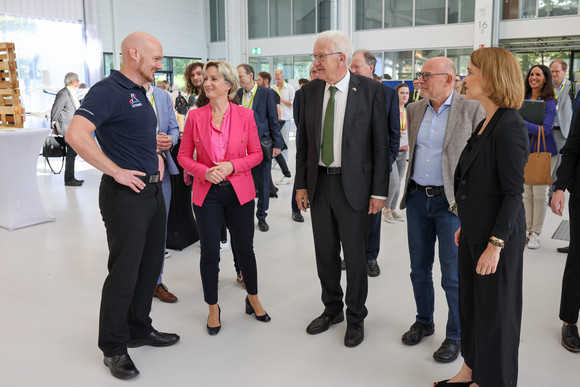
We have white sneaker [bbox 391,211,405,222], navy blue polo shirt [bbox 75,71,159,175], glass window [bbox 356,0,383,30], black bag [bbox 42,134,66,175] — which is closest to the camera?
navy blue polo shirt [bbox 75,71,159,175]

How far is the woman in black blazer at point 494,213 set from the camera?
75.7 inches

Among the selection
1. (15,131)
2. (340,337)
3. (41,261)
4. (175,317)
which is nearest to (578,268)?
(340,337)

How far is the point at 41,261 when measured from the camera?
4.51 m

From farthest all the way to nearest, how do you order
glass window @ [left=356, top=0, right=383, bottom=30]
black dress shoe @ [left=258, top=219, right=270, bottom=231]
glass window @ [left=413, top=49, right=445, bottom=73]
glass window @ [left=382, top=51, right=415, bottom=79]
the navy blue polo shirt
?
glass window @ [left=356, top=0, right=383, bottom=30], glass window @ [left=382, top=51, right=415, bottom=79], glass window @ [left=413, top=49, right=445, bottom=73], black dress shoe @ [left=258, top=219, right=270, bottom=231], the navy blue polo shirt

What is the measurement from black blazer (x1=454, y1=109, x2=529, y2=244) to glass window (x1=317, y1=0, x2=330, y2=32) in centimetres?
1727

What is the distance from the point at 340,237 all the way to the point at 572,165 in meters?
1.39

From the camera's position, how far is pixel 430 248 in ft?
9.47

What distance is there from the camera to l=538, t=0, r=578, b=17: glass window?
45.0 feet

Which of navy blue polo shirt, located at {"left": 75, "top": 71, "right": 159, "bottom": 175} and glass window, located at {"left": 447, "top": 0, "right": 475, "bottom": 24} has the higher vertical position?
glass window, located at {"left": 447, "top": 0, "right": 475, "bottom": 24}

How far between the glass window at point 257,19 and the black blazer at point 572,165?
1831 cm

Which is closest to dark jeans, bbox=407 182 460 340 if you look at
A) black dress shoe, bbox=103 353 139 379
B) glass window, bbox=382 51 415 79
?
black dress shoe, bbox=103 353 139 379

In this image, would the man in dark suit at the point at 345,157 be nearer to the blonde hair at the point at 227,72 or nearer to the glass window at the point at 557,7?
the blonde hair at the point at 227,72

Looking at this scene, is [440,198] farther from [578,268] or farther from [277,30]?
[277,30]

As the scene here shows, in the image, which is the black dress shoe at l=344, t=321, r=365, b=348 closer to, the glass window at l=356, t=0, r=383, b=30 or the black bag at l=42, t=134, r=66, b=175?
the black bag at l=42, t=134, r=66, b=175
